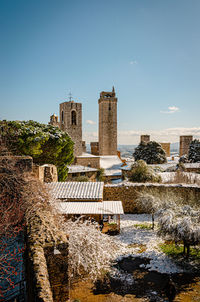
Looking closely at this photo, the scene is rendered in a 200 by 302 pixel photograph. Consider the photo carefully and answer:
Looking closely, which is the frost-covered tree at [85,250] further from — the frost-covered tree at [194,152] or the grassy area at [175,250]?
the frost-covered tree at [194,152]

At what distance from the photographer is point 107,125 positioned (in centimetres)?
4494

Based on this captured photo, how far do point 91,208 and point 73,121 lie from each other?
2567 centimetres

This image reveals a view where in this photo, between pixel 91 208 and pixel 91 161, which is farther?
pixel 91 161

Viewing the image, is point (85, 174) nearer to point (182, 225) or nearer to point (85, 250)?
point (182, 225)

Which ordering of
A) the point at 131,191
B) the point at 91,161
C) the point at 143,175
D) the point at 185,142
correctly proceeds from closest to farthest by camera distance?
the point at 131,191 → the point at 143,175 → the point at 91,161 → the point at 185,142

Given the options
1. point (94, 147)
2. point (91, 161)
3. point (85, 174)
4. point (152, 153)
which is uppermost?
point (94, 147)

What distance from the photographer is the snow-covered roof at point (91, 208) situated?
8.94 m

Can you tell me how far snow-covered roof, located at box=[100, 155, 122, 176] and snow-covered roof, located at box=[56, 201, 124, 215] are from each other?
598 inches

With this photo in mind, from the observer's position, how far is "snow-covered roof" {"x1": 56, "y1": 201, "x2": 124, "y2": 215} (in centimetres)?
894

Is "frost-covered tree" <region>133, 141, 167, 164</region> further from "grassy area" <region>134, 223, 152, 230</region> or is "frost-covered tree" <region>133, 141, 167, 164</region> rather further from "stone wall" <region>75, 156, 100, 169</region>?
"grassy area" <region>134, 223, 152, 230</region>

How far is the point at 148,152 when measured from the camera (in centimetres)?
2905

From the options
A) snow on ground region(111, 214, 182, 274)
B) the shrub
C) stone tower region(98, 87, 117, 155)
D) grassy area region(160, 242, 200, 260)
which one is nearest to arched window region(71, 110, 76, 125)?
stone tower region(98, 87, 117, 155)

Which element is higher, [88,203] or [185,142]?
[185,142]

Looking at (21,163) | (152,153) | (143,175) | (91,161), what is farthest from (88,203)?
(152,153)
